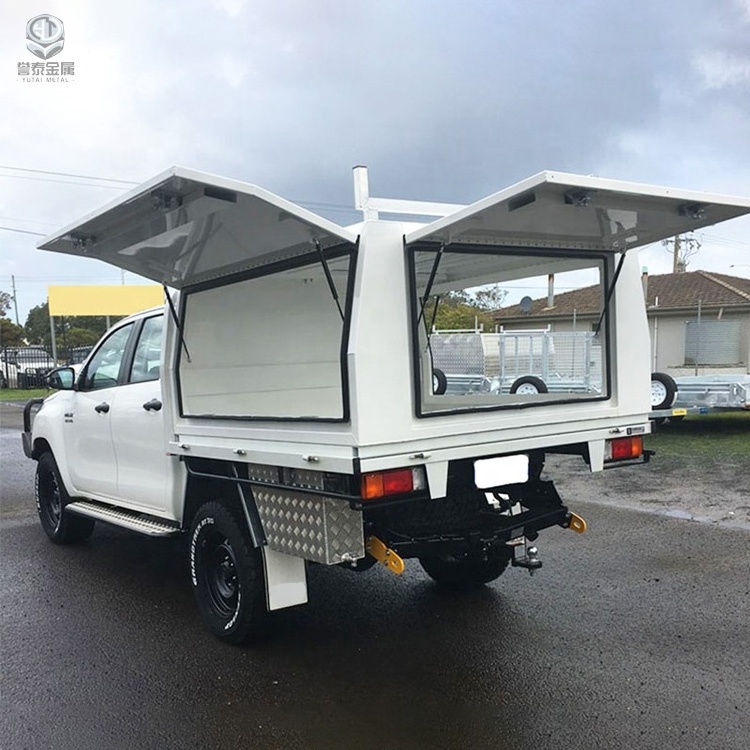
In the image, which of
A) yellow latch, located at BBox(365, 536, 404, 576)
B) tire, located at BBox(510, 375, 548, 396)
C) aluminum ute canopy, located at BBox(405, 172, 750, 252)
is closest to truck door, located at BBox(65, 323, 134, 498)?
yellow latch, located at BBox(365, 536, 404, 576)

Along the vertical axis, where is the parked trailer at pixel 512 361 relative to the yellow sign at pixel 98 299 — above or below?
below

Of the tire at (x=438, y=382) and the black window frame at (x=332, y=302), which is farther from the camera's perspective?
the tire at (x=438, y=382)

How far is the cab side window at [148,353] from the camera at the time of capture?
16.9 ft

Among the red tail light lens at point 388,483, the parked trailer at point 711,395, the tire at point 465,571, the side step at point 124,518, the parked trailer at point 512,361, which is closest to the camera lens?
the red tail light lens at point 388,483

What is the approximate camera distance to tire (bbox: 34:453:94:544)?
20.4ft

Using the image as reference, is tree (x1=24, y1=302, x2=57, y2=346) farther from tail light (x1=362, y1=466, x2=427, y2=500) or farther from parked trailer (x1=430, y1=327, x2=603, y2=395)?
tail light (x1=362, y1=466, x2=427, y2=500)

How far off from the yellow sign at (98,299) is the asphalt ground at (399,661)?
24.5 meters

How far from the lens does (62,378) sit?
6.00 m

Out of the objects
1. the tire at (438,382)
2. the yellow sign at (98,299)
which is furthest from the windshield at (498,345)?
the yellow sign at (98,299)

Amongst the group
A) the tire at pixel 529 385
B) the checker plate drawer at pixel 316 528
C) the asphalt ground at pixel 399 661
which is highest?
the tire at pixel 529 385

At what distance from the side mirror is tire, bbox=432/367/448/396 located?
3091 millimetres

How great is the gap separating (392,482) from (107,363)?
132 inches

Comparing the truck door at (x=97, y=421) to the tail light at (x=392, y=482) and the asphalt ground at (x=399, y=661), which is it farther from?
the tail light at (x=392, y=482)

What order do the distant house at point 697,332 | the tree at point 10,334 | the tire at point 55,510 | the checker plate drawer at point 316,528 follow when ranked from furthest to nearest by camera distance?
the tree at point 10,334, the distant house at point 697,332, the tire at point 55,510, the checker plate drawer at point 316,528
